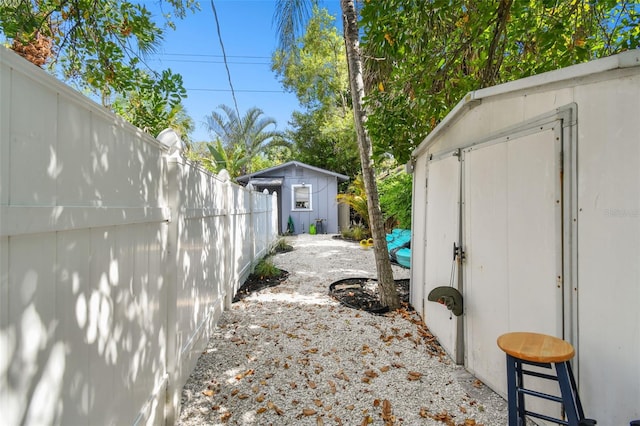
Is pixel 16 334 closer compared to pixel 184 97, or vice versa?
pixel 16 334

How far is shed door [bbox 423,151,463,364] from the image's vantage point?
141 inches

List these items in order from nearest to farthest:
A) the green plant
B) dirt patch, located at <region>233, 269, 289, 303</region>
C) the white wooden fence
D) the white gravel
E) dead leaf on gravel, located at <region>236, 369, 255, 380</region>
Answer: the white wooden fence → the white gravel → dead leaf on gravel, located at <region>236, 369, 255, 380</region> → dirt patch, located at <region>233, 269, 289, 303</region> → the green plant

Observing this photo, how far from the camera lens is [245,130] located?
22266mm

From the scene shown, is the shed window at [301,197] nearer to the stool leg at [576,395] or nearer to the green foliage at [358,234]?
the green foliage at [358,234]

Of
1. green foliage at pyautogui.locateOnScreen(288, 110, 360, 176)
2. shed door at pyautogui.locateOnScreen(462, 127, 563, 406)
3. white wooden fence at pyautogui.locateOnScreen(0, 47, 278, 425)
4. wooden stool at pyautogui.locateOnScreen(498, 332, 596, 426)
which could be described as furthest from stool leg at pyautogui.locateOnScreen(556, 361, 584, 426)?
green foliage at pyautogui.locateOnScreen(288, 110, 360, 176)

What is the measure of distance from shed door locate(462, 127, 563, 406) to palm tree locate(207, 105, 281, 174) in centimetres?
1951

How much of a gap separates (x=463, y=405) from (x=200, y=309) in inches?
102

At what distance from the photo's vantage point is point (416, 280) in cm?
507

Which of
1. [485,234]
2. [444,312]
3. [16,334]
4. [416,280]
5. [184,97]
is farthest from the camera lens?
[416,280]

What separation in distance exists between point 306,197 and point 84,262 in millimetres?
15160

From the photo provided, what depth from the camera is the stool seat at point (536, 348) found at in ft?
6.16

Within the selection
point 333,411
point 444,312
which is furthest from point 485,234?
point 333,411

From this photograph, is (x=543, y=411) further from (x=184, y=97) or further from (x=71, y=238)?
(x=184, y=97)

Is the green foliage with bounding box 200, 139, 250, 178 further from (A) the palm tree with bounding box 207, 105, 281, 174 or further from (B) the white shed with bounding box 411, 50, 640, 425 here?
(B) the white shed with bounding box 411, 50, 640, 425
